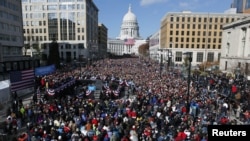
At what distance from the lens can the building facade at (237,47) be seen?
4902 centimetres

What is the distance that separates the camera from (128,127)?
1439 cm

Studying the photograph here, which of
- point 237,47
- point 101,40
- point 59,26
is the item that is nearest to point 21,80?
point 237,47

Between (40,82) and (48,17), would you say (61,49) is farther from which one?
(40,82)

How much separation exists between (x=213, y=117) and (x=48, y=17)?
88124 millimetres

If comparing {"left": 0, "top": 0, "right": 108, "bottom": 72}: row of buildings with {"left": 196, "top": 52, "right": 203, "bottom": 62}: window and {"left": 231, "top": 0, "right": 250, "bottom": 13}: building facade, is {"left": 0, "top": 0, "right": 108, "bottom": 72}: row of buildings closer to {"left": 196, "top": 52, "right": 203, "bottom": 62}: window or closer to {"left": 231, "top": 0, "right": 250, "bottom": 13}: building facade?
{"left": 196, "top": 52, "right": 203, "bottom": 62}: window

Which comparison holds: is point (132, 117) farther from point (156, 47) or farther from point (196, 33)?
point (156, 47)

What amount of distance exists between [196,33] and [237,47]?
29.7m

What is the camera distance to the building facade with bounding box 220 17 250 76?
1930 inches

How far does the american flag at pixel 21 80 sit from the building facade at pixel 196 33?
67954mm

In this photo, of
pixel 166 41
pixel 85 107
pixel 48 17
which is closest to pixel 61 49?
pixel 48 17

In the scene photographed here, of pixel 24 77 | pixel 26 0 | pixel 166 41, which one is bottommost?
pixel 24 77

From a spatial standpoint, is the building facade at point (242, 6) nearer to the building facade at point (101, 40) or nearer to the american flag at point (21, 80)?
the building facade at point (101, 40)

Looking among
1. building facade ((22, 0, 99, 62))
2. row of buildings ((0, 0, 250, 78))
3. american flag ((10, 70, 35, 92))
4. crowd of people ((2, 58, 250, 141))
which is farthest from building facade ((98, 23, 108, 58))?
crowd of people ((2, 58, 250, 141))

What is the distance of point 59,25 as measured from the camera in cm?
9375
